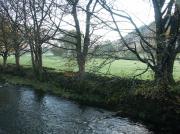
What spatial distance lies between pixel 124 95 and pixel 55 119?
18.5 feet

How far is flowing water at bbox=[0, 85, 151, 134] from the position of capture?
21.7 metres

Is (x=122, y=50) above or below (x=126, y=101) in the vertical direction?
above

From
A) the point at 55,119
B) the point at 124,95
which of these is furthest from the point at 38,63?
the point at 55,119

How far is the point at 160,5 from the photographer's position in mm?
21578

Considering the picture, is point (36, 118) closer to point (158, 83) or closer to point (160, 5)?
point (158, 83)

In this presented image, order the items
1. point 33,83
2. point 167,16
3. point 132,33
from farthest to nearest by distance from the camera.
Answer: point 33,83
point 167,16
point 132,33

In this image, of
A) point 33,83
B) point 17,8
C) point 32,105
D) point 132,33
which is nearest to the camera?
point 132,33

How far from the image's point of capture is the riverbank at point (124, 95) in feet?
71.1

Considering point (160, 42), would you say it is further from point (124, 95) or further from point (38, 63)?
point (38, 63)

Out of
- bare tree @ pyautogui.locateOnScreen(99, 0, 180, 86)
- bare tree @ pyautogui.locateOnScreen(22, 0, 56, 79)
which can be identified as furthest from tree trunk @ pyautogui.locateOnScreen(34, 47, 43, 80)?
bare tree @ pyautogui.locateOnScreen(99, 0, 180, 86)

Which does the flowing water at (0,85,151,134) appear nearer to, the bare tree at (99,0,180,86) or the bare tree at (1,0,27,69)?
the bare tree at (99,0,180,86)

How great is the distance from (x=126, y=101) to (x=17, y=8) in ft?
87.4

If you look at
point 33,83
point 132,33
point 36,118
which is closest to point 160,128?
point 132,33

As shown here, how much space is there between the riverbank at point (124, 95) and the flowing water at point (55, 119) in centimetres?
125
